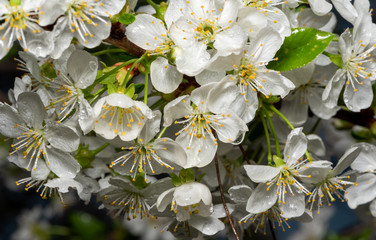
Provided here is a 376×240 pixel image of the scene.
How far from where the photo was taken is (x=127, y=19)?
1.07m

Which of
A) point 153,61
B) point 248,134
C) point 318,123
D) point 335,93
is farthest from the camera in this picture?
point 318,123

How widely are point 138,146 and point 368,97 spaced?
0.59 metres

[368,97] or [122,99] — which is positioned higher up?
[122,99]

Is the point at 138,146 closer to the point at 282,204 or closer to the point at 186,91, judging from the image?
the point at 186,91

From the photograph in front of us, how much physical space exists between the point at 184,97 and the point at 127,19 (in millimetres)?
206

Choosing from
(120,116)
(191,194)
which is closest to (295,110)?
(191,194)

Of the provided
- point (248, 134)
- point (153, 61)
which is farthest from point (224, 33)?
point (248, 134)

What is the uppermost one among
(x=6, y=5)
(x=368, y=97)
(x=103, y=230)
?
(x=6, y=5)

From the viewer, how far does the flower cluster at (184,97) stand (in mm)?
1016

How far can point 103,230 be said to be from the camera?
8.94 feet

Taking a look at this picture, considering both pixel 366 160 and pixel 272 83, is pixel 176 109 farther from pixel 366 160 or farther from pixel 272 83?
pixel 366 160

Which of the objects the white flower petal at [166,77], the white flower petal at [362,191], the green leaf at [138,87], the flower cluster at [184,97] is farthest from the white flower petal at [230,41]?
the white flower petal at [362,191]

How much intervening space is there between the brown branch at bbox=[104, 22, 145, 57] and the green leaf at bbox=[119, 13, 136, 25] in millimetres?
47

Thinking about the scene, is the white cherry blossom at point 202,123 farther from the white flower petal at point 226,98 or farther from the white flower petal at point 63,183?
the white flower petal at point 63,183
